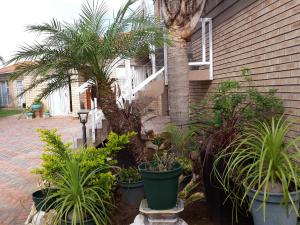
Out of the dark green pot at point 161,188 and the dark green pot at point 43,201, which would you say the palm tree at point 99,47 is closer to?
the dark green pot at point 43,201

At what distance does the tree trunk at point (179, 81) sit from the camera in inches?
215

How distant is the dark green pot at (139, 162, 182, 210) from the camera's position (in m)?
3.40

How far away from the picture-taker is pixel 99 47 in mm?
4719

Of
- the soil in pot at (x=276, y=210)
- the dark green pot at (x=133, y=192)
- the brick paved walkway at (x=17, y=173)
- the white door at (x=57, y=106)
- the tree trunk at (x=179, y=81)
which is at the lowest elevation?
the brick paved walkway at (x=17, y=173)

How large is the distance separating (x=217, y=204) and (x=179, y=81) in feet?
8.51

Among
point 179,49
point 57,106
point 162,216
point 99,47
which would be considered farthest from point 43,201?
point 57,106

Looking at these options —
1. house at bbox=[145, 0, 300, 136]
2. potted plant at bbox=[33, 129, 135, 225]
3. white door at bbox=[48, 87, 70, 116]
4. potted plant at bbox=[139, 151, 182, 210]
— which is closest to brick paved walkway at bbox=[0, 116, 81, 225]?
potted plant at bbox=[33, 129, 135, 225]

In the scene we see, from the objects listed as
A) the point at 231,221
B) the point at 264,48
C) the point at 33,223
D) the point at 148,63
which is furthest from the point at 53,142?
the point at 148,63

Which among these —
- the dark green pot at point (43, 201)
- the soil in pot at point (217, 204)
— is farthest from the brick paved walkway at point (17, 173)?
the soil in pot at point (217, 204)

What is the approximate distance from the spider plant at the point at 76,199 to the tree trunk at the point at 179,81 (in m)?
2.26

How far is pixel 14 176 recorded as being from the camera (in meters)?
6.98

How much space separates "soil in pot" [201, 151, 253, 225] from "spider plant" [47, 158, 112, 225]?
1.30 m

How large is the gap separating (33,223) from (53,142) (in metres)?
1.05

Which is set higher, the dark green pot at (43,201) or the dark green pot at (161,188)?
the dark green pot at (161,188)
